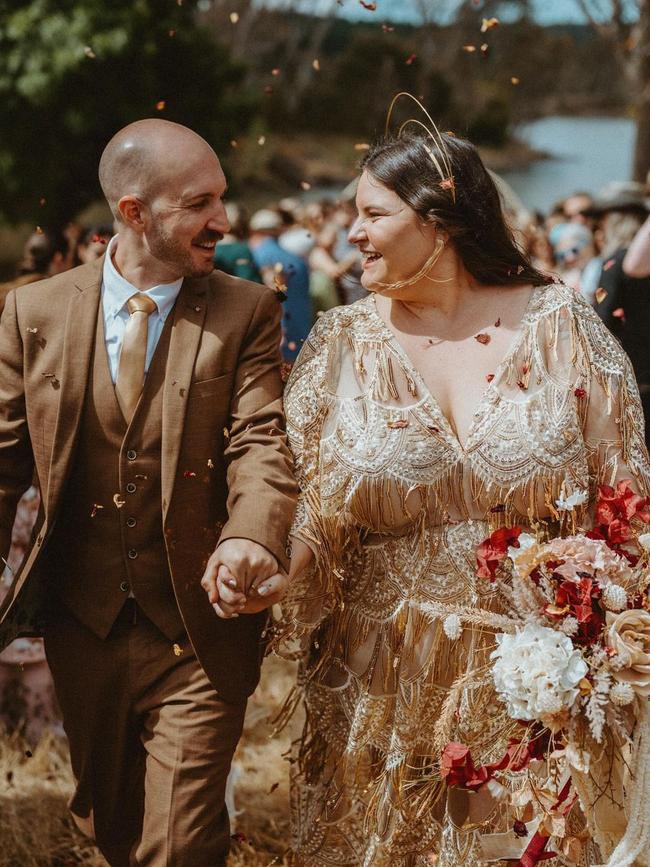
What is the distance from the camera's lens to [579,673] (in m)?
2.74

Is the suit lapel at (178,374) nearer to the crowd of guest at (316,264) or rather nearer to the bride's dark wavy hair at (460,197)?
the crowd of guest at (316,264)

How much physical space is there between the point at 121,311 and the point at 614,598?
1.46 meters

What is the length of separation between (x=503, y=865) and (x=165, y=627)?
1140 millimetres

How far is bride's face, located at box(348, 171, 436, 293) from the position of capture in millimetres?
3211

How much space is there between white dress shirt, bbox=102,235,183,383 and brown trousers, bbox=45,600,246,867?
694 mm

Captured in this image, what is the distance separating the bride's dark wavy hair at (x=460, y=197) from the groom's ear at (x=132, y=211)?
0.68 metres

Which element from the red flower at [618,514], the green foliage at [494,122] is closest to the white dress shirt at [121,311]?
the red flower at [618,514]

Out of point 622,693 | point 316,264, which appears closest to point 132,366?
point 622,693

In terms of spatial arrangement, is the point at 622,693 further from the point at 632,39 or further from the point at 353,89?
the point at 353,89

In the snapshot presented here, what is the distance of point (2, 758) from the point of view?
4.88 meters

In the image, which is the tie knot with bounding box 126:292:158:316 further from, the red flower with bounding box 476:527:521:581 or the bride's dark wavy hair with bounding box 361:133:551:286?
the red flower with bounding box 476:527:521:581

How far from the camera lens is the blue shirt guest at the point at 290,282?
23.8 ft

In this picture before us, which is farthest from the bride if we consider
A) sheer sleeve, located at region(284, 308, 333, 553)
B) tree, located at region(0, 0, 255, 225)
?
tree, located at region(0, 0, 255, 225)

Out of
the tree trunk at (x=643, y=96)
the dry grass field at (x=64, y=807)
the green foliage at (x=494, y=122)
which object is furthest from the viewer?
the green foliage at (x=494, y=122)
